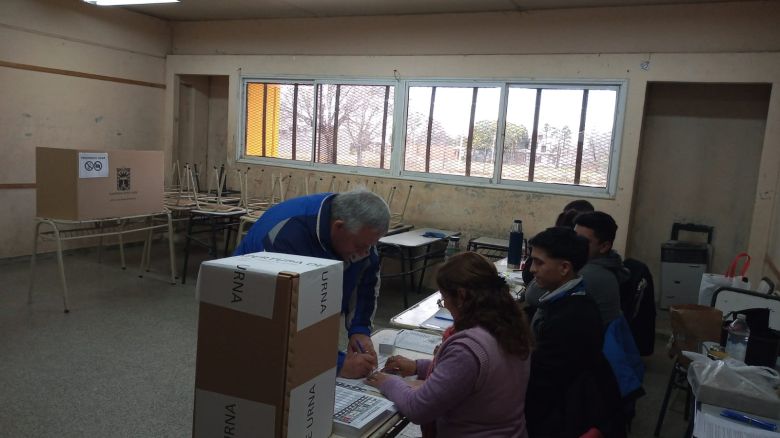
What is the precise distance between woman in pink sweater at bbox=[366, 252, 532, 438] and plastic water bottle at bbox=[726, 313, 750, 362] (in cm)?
133

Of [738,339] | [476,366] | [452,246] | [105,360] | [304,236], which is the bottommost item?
[105,360]

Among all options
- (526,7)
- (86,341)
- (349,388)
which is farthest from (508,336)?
(526,7)

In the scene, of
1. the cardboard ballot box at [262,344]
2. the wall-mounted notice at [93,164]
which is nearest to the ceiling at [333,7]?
the wall-mounted notice at [93,164]

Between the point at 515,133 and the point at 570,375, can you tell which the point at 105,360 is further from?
the point at 515,133

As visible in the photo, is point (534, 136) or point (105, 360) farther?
point (534, 136)

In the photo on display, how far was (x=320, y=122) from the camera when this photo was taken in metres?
6.14

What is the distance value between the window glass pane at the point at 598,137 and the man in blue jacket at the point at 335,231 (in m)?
3.58

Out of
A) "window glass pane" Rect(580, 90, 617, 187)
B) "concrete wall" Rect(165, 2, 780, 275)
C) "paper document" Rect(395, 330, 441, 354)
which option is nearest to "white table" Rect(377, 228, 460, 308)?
"concrete wall" Rect(165, 2, 780, 275)

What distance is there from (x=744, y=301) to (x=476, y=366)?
2.26 meters

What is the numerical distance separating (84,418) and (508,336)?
2347mm

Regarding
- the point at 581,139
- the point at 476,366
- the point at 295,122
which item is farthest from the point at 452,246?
the point at 476,366

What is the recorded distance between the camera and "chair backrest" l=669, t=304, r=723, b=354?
110 inches

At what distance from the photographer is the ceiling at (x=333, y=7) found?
4801 mm

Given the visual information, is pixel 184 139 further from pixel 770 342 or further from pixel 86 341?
pixel 770 342
